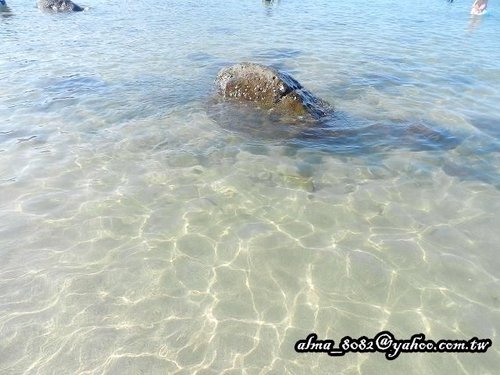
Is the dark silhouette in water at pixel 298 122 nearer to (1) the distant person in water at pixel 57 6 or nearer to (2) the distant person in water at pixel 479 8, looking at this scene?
(1) the distant person in water at pixel 57 6

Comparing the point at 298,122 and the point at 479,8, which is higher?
the point at 479,8

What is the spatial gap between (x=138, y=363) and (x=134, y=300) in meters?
1.12

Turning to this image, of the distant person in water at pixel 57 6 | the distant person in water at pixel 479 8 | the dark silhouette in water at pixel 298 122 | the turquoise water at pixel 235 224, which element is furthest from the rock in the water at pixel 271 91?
the distant person in water at pixel 479 8

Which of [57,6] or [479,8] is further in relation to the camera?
[479,8]

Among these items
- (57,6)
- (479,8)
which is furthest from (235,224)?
(479,8)

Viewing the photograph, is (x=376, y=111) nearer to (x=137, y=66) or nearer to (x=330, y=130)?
(x=330, y=130)

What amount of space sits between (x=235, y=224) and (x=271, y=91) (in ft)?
18.1

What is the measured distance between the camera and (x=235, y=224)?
7832 mm

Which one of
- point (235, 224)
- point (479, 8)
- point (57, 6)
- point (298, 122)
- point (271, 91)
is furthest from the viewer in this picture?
point (479, 8)

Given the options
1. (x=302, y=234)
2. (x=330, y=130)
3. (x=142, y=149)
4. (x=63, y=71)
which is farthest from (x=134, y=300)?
(x=63, y=71)

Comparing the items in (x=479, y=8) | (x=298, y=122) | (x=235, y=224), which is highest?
(x=479, y=8)

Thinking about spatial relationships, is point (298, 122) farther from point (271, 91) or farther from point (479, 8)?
point (479, 8)

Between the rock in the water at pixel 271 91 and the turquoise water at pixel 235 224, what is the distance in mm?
725

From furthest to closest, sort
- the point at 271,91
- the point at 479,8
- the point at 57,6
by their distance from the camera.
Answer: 1. the point at 479,8
2. the point at 57,6
3. the point at 271,91
